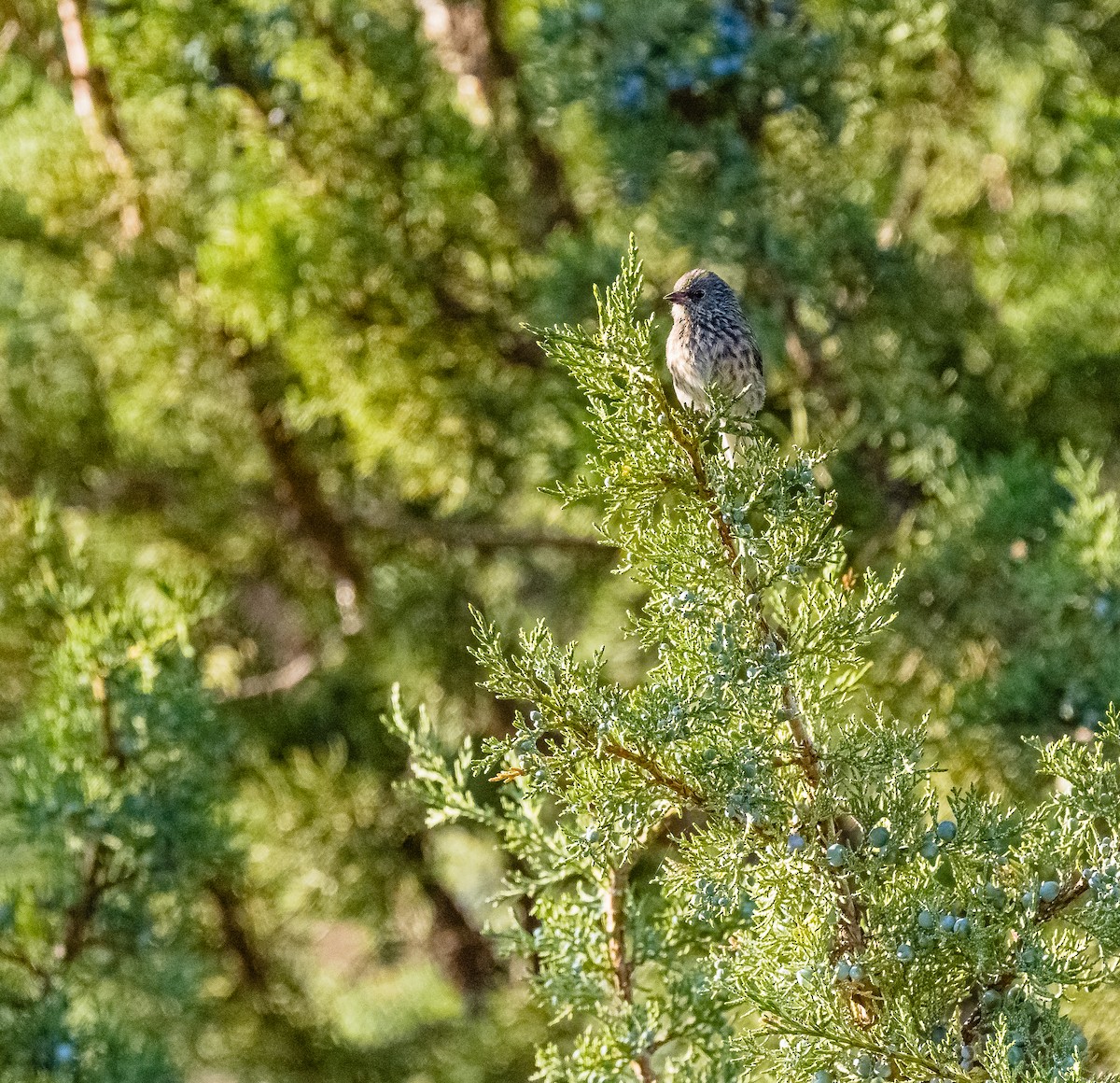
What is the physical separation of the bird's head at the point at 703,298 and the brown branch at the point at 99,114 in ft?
4.76

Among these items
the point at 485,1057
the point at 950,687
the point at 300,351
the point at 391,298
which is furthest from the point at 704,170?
the point at 485,1057

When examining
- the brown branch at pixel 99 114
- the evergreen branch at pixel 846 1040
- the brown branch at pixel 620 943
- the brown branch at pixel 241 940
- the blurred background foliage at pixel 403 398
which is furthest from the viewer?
the brown branch at pixel 241 940

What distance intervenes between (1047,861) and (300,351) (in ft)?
6.06

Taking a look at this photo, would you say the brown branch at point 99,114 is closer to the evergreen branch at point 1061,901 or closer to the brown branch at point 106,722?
the brown branch at point 106,722

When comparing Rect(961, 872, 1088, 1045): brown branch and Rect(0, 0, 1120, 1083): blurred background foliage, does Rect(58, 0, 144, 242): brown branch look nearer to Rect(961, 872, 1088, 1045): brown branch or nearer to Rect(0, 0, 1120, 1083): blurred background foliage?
Rect(0, 0, 1120, 1083): blurred background foliage

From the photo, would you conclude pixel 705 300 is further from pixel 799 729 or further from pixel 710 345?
pixel 799 729

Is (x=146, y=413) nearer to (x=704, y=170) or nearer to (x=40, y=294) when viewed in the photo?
(x=40, y=294)

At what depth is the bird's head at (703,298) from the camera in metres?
2.14

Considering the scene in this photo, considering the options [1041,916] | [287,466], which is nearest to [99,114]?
[287,466]

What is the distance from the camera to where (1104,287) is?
2613 millimetres

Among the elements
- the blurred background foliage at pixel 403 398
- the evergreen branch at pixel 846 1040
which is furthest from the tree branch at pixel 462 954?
the evergreen branch at pixel 846 1040

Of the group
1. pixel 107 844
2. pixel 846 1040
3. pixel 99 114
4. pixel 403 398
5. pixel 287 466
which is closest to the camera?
pixel 846 1040

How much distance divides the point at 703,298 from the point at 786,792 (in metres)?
1.04

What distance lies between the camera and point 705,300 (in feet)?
7.13
